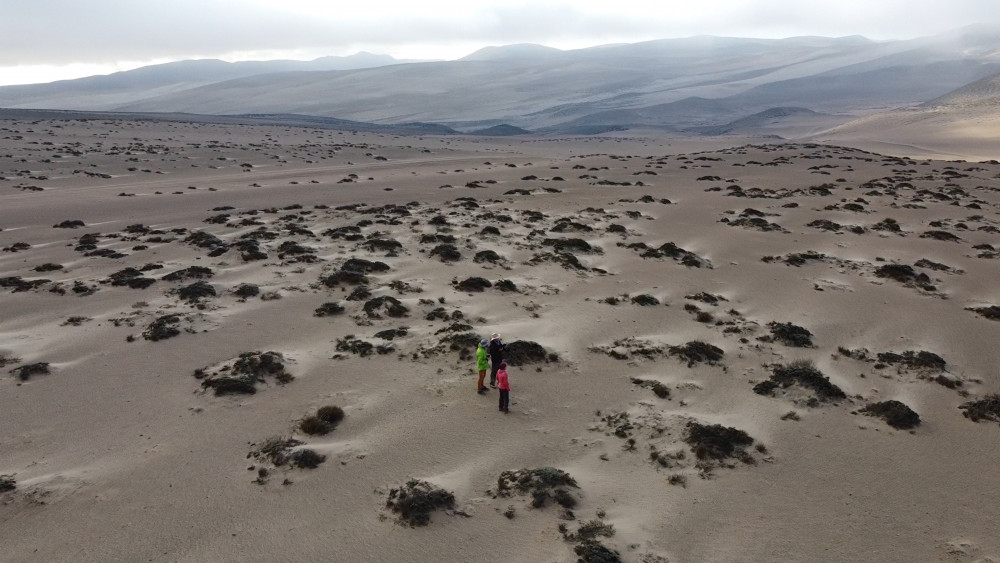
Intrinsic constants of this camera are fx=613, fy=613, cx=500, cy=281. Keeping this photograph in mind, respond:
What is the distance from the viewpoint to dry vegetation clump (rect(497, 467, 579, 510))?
896 cm

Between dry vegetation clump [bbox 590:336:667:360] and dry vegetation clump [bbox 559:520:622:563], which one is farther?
dry vegetation clump [bbox 590:336:667:360]

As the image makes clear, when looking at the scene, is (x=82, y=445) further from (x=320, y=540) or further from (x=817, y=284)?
(x=817, y=284)

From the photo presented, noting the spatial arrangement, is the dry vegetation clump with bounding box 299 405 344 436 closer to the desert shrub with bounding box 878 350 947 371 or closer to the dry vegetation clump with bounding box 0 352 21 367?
the dry vegetation clump with bounding box 0 352 21 367

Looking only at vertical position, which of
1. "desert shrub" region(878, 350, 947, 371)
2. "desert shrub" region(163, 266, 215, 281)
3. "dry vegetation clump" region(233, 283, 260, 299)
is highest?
"desert shrub" region(163, 266, 215, 281)

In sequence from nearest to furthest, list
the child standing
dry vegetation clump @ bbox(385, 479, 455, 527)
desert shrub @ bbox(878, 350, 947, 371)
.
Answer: dry vegetation clump @ bbox(385, 479, 455, 527)
the child standing
desert shrub @ bbox(878, 350, 947, 371)

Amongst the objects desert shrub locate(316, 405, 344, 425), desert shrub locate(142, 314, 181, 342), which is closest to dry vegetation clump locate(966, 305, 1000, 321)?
desert shrub locate(316, 405, 344, 425)

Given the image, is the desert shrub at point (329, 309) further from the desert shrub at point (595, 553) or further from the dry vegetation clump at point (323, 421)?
the desert shrub at point (595, 553)

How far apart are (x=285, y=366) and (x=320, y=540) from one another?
5577 millimetres

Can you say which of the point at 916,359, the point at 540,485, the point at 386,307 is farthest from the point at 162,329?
the point at 916,359

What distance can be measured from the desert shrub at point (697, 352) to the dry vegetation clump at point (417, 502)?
6914 millimetres

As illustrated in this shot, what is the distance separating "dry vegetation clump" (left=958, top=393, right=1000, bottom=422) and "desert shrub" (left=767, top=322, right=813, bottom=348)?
3.36 meters

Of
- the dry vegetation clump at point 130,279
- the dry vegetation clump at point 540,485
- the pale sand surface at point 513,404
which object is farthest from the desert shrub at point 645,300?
the dry vegetation clump at point 130,279

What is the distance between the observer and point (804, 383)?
12.5 metres

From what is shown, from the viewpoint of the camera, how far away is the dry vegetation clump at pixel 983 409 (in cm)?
1158
